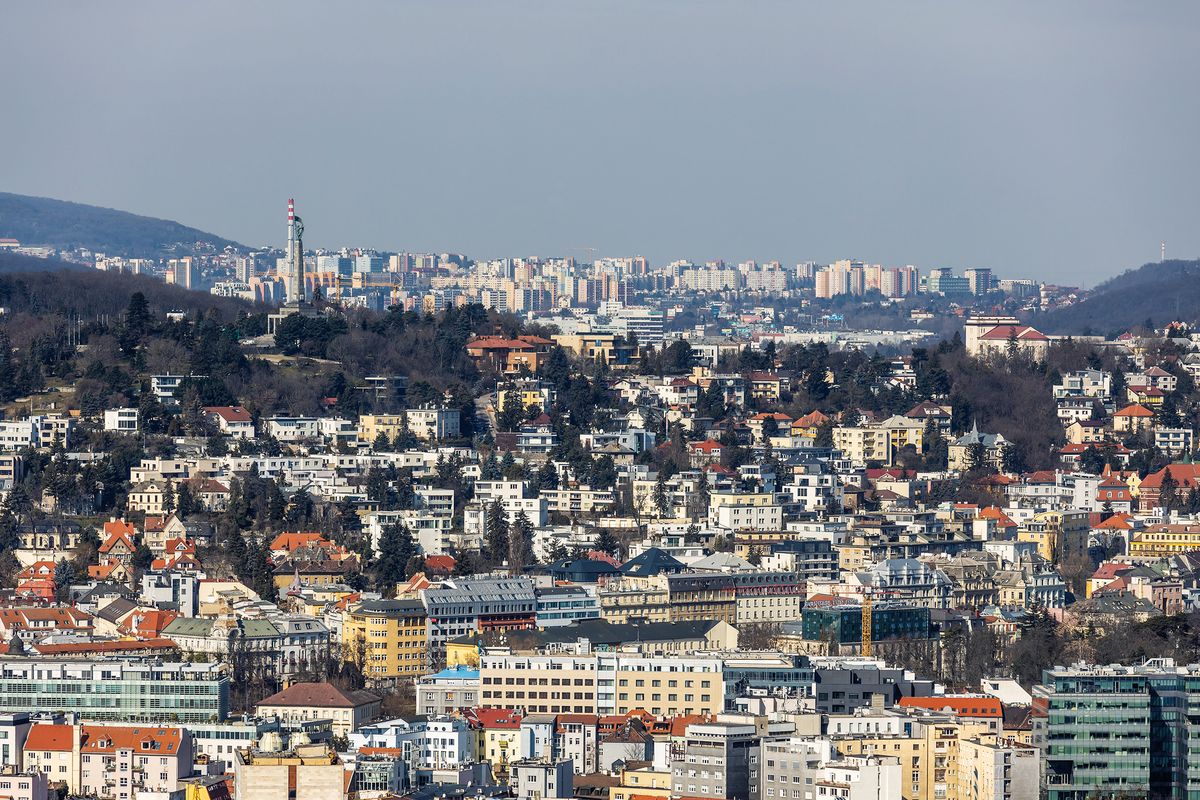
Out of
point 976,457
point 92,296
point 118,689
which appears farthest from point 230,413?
point 118,689

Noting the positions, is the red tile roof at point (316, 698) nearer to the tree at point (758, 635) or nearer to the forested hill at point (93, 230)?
the tree at point (758, 635)

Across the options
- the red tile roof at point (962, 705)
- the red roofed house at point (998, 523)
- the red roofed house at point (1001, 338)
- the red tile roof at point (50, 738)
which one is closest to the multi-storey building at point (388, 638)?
the red tile roof at point (50, 738)

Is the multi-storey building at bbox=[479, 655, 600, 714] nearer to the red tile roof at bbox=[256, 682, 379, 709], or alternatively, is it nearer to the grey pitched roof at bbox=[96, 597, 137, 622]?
the red tile roof at bbox=[256, 682, 379, 709]

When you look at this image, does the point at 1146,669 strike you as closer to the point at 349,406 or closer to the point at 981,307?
the point at 349,406

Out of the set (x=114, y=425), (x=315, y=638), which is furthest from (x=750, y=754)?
(x=114, y=425)

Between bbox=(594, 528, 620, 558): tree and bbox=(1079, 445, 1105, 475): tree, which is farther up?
bbox=(1079, 445, 1105, 475): tree

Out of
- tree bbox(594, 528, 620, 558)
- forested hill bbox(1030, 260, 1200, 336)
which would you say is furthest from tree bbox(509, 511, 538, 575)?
forested hill bbox(1030, 260, 1200, 336)
